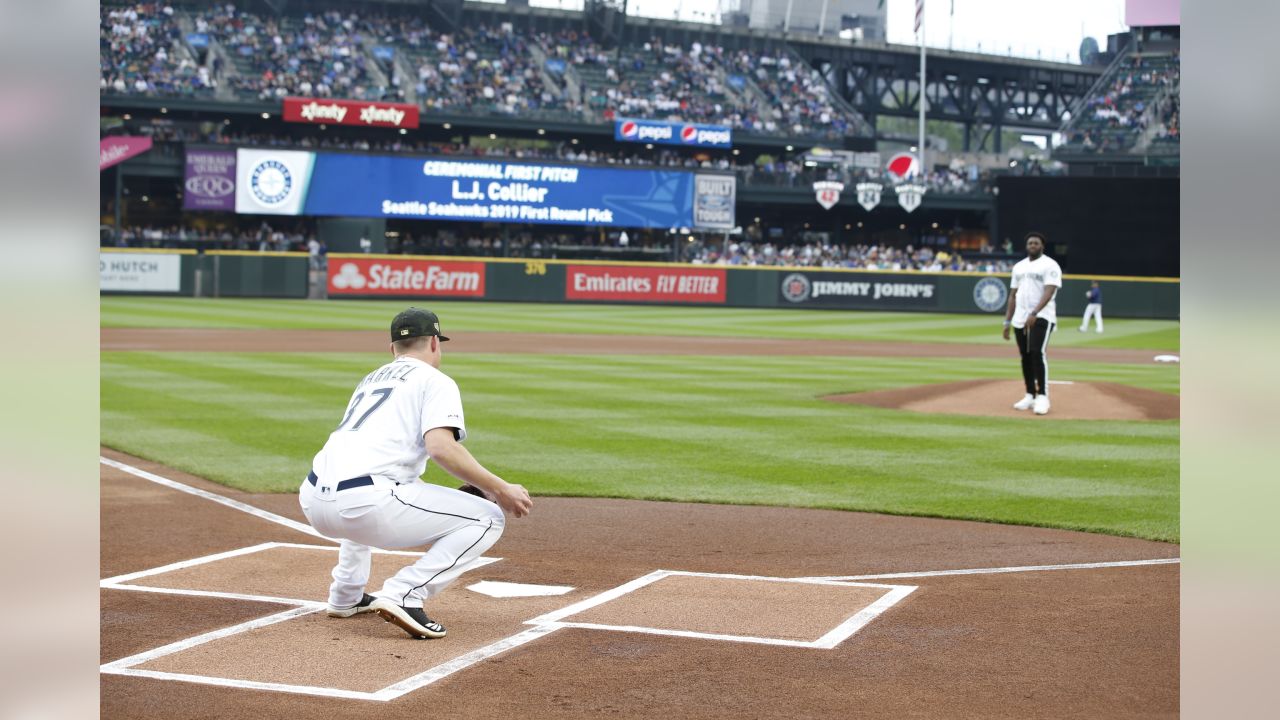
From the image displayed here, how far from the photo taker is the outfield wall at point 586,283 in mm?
44281

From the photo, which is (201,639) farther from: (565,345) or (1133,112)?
(1133,112)

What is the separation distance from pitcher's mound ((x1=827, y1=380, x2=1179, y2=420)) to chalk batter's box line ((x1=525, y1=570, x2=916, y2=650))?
31.7 feet

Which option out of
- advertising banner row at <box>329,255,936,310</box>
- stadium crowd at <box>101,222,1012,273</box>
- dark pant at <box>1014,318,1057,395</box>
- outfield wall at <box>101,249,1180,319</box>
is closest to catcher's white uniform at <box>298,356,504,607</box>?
dark pant at <box>1014,318,1057,395</box>

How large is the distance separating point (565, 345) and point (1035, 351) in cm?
1426

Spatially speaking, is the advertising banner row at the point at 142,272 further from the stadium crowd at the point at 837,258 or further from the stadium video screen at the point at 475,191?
the stadium crowd at the point at 837,258

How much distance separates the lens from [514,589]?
7379 millimetres

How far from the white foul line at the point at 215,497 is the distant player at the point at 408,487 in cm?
249

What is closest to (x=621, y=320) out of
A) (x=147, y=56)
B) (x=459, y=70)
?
(x=459, y=70)

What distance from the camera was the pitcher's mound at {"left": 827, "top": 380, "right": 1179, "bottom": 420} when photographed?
16906 millimetres

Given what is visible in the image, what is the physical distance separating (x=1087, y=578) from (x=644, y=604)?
2.76 meters
